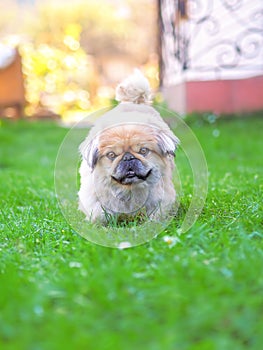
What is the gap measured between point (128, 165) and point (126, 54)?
42.3 feet

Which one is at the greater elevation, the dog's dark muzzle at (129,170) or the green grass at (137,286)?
the dog's dark muzzle at (129,170)

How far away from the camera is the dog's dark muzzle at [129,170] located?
243 cm

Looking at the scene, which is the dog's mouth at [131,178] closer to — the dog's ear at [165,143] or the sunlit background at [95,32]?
the dog's ear at [165,143]

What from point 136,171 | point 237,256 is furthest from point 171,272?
point 136,171

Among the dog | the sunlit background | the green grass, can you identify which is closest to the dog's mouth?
the dog

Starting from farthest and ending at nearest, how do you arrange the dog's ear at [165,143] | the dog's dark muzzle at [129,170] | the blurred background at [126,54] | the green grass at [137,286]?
the blurred background at [126,54] → the dog's ear at [165,143] → the dog's dark muzzle at [129,170] → the green grass at [137,286]

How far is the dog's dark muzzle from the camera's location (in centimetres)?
243

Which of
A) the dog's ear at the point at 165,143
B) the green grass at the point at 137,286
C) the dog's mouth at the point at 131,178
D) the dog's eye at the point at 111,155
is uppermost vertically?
the dog's ear at the point at 165,143

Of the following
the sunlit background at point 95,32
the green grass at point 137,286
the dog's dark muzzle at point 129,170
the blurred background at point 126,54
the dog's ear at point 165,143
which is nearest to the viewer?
the green grass at point 137,286

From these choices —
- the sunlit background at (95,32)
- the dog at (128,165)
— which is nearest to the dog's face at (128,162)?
the dog at (128,165)

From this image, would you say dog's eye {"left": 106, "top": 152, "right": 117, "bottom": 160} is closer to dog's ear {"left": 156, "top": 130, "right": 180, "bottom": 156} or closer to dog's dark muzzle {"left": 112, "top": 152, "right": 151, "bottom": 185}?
dog's dark muzzle {"left": 112, "top": 152, "right": 151, "bottom": 185}

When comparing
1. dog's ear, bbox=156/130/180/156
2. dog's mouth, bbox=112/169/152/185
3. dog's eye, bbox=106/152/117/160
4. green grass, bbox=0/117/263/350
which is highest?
dog's ear, bbox=156/130/180/156

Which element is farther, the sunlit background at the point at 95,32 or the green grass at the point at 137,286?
the sunlit background at the point at 95,32

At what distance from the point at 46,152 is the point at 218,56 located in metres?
2.93
